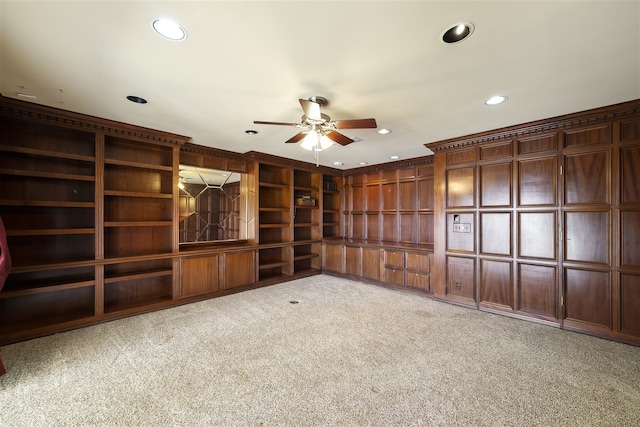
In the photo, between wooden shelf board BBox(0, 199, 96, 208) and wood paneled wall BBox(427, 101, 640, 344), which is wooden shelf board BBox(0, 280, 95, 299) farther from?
wood paneled wall BBox(427, 101, 640, 344)

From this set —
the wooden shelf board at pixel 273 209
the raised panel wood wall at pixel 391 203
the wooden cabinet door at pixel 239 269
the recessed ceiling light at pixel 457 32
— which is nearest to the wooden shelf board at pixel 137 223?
the wooden cabinet door at pixel 239 269

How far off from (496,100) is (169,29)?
9.82 feet

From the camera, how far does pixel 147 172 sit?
4.05 meters

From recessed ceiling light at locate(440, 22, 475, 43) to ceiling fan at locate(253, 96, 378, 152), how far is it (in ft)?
2.58

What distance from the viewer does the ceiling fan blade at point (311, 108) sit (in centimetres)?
221

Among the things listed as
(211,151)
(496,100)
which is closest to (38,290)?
(211,151)

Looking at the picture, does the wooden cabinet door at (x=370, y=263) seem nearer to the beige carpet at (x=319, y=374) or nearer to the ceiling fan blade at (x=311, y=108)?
the beige carpet at (x=319, y=374)

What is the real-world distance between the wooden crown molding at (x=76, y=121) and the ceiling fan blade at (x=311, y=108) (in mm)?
2620

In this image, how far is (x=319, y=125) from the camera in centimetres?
269

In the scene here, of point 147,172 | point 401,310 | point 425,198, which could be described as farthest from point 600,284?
point 147,172

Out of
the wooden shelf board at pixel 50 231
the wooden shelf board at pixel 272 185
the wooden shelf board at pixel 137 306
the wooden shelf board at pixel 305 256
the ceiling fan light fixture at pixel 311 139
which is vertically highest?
the ceiling fan light fixture at pixel 311 139

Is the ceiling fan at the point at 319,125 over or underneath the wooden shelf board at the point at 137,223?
over

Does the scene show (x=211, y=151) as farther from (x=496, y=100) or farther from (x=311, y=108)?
(x=496, y=100)

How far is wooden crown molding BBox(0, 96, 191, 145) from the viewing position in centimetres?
283
